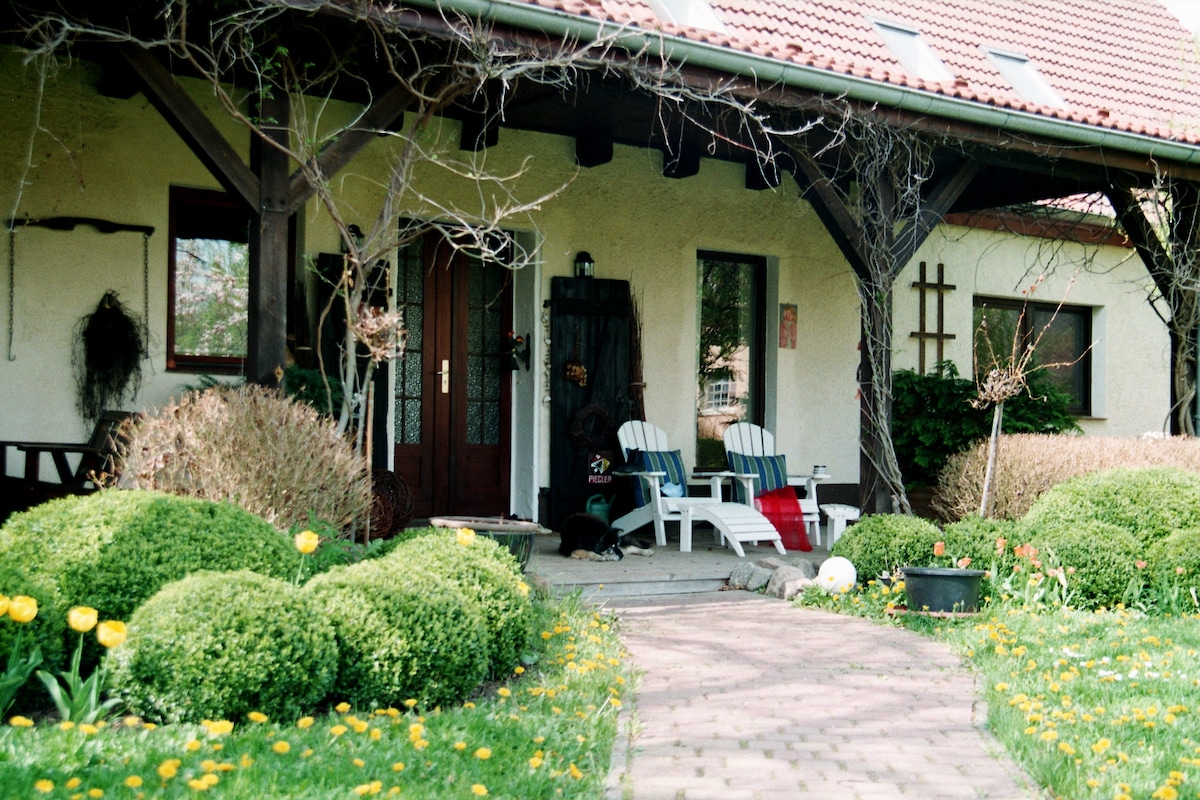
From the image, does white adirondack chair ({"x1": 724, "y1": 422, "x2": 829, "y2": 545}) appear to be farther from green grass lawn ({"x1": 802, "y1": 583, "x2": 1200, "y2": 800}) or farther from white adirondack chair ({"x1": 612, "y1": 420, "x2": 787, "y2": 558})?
green grass lawn ({"x1": 802, "y1": 583, "x2": 1200, "y2": 800})

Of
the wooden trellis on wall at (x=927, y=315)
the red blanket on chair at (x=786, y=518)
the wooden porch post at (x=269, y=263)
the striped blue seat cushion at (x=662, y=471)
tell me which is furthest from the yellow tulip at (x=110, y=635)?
the wooden trellis on wall at (x=927, y=315)

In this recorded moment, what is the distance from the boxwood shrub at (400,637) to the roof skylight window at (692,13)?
5.26 meters

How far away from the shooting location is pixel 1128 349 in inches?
460

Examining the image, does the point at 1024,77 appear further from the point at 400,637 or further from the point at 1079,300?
the point at 400,637

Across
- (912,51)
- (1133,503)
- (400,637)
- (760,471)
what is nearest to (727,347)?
(760,471)

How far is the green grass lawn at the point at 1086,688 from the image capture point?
3.29 meters

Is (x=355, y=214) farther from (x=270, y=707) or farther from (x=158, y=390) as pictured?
(x=270, y=707)

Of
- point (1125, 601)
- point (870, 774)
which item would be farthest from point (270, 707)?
point (1125, 601)

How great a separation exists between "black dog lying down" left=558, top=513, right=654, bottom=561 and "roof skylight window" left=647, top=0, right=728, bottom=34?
3.46 meters

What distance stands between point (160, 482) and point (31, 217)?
256cm

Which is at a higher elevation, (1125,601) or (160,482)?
(160,482)

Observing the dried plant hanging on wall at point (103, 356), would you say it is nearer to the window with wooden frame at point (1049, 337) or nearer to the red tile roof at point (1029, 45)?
the red tile roof at point (1029, 45)

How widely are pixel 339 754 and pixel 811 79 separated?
4686mm

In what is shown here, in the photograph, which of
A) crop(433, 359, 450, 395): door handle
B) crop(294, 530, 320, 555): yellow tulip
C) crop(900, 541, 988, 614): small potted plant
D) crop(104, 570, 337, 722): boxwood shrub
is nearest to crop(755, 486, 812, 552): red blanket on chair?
crop(433, 359, 450, 395): door handle
